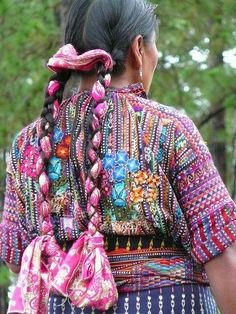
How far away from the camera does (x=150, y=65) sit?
275 cm

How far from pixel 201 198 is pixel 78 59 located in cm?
59

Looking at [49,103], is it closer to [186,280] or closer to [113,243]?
[113,243]

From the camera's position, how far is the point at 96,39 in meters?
2.62

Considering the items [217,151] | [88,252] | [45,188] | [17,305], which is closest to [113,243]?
[88,252]

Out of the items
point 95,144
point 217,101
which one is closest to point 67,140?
point 95,144

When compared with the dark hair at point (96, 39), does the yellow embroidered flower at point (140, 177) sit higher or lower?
lower

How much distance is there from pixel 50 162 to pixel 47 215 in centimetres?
17

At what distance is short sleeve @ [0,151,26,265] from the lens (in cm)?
274

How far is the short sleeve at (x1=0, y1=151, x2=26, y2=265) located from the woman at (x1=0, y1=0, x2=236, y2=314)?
7 cm

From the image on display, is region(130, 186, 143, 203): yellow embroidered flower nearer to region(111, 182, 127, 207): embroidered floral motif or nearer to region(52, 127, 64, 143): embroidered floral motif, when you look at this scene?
region(111, 182, 127, 207): embroidered floral motif

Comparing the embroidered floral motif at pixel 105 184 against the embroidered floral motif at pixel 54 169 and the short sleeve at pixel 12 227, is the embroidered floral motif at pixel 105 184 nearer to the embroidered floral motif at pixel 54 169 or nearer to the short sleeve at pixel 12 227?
the embroidered floral motif at pixel 54 169

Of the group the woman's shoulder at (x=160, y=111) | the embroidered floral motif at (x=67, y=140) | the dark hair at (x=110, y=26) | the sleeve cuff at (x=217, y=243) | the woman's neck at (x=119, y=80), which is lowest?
the sleeve cuff at (x=217, y=243)

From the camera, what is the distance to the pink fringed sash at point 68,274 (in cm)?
241

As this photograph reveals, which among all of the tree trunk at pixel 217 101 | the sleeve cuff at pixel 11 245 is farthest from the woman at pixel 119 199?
the tree trunk at pixel 217 101
